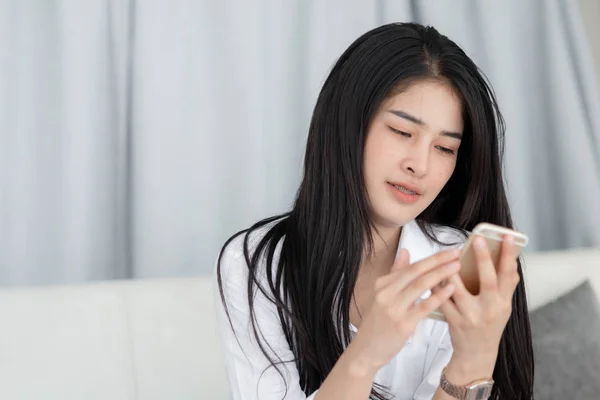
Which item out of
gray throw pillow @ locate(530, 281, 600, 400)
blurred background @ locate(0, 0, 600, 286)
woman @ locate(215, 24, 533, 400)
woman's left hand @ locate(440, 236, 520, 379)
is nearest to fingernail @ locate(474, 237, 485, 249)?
woman's left hand @ locate(440, 236, 520, 379)

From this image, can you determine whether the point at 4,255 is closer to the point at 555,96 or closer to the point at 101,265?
the point at 101,265

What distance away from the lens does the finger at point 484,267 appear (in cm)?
78

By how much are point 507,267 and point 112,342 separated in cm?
76

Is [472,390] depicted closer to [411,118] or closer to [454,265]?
[454,265]

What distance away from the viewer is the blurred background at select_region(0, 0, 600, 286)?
5.12ft

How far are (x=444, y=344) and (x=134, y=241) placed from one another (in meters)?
0.73

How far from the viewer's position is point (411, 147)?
1021 millimetres

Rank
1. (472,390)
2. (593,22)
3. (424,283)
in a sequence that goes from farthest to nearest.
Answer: (593,22), (472,390), (424,283)

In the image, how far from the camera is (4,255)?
5.14 feet

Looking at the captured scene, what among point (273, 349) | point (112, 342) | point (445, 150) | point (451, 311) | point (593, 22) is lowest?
point (112, 342)

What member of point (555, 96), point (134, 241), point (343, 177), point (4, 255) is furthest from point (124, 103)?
point (555, 96)

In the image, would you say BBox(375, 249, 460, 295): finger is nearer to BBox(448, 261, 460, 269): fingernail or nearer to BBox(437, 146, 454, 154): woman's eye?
BBox(448, 261, 460, 269): fingernail

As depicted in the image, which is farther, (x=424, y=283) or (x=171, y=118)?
(x=171, y=118)

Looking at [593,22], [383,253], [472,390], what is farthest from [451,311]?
[593,22]
